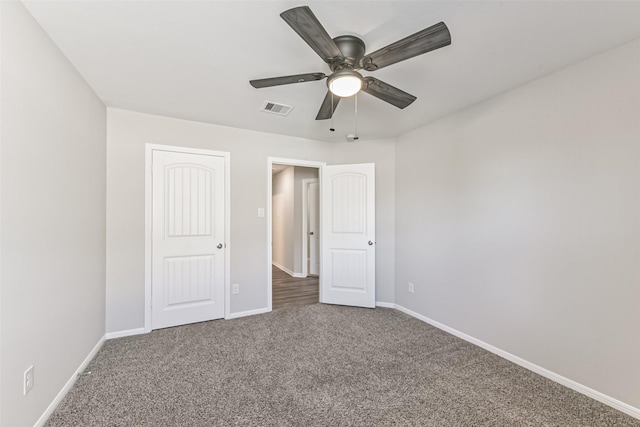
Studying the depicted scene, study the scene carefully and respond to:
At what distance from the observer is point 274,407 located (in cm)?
182

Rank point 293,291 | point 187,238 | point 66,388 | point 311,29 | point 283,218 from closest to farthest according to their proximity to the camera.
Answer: point 311,29 → point 66,388 → point 187,238 → point 293,291 → point 283,218

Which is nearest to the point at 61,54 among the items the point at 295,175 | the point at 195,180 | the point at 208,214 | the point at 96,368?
the point at 195,180

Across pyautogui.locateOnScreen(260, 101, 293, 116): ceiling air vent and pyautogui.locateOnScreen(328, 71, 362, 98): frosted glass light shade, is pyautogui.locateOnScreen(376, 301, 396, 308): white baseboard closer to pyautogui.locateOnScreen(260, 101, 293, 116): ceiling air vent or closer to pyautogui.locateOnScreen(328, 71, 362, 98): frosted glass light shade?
pyautogui.locateOnScreen(260, 101, 293, 116): ceiling air vent

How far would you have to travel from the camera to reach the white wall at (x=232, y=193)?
2891 mm

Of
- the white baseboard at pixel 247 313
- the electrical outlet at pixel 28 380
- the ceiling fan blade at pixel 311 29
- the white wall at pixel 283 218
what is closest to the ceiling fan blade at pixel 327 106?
the ceiling fan blade at pixel 311 29

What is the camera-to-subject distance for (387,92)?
192 cm

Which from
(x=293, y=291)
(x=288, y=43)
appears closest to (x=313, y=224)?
(x=293, y=291)

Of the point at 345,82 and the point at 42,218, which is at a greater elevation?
the point at 345,82

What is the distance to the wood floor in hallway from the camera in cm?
410

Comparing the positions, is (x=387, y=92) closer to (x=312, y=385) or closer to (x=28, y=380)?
(x=312, y=385)

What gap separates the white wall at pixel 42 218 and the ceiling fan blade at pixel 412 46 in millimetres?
1913

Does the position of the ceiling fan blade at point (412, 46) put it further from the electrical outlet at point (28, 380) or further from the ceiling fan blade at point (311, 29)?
the electrical outlet at point (28, 380)

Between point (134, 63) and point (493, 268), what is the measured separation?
352 centimetres

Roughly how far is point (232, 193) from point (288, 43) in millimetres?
Answer: 2072
